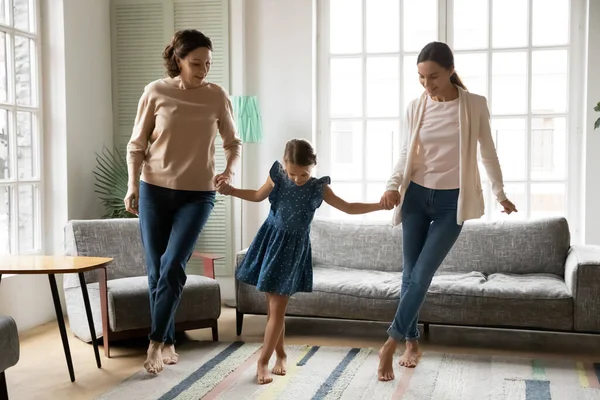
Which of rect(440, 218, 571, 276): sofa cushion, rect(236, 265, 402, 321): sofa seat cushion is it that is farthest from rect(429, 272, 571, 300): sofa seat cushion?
rect(236, 265, 402, 321): sofa seat cushion

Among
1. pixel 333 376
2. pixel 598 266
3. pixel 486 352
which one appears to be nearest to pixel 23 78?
pixel 333 376

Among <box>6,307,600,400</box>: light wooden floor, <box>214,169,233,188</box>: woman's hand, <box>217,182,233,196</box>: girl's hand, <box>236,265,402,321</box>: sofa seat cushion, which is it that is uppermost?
<box>214,169,233,188</box>: woman's hand

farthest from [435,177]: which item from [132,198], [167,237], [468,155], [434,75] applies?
[132,198]

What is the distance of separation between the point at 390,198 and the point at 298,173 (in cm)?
41

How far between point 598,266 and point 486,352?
0.71 meters

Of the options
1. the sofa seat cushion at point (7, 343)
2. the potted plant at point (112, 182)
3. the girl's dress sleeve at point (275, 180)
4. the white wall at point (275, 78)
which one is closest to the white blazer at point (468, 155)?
the girl's dress sleeve at point (275, 180)

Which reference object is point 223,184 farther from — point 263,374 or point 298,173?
point 263,374

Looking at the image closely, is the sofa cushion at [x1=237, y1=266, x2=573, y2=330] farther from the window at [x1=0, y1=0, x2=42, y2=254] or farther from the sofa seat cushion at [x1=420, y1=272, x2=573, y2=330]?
the window at [x1=0, y1=0, x2=42, y2=254]

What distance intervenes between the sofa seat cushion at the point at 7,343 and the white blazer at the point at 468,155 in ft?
5.37

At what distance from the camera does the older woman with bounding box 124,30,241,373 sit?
3398 mm

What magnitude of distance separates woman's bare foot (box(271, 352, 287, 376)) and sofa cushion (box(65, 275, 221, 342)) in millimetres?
766

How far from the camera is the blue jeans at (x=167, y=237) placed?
134 inches

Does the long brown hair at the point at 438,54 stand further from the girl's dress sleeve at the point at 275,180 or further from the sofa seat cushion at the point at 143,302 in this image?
the sofa seat cushion at the point at 143,302

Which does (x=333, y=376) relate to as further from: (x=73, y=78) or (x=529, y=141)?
(x=73, y=78)
